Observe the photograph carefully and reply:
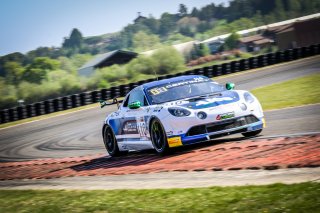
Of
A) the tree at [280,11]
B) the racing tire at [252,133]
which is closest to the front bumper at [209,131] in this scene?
the racing tire at [252,133]

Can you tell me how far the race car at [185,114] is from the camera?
378 inches

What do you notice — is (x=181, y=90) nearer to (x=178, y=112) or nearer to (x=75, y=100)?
(x=178, y=112)

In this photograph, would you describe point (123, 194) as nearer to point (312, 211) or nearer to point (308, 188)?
point (308, 188)

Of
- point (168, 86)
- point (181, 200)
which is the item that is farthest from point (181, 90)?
point (181, 200)

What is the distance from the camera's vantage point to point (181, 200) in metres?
5.91

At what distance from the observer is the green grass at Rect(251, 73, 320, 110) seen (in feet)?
52.7

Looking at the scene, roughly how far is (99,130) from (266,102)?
537cm

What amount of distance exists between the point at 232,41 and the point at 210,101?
106 m

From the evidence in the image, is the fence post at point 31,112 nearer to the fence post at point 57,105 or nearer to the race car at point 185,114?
the fence post at point 57,105

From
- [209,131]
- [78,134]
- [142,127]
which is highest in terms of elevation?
[142,127]

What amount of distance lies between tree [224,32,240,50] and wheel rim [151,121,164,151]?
102674 mm

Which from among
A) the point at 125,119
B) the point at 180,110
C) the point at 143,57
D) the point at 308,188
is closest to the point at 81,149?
the point at 125,119

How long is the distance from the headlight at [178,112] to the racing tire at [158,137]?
0.33 meters

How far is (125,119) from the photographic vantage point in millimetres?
11375
